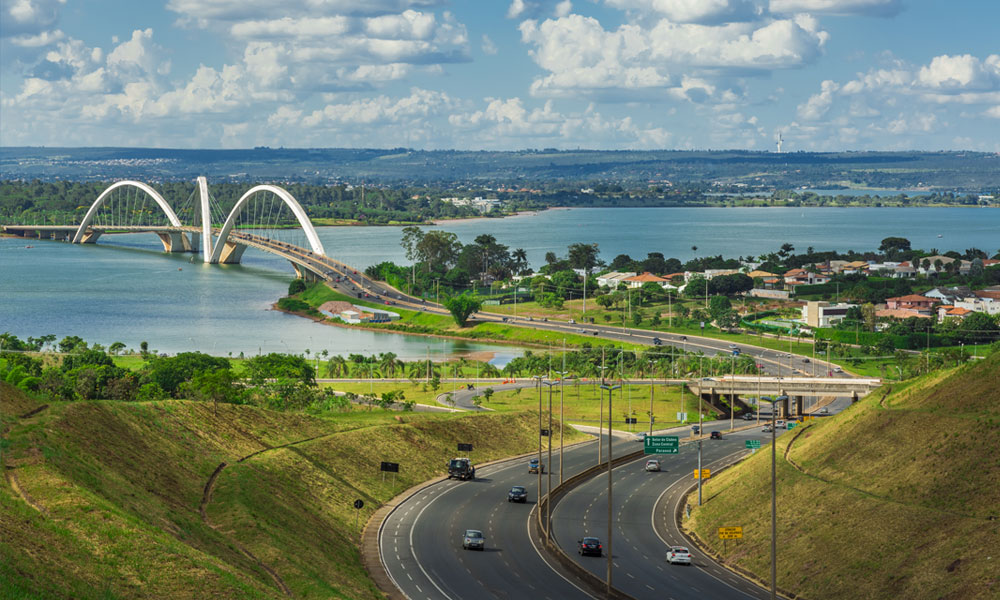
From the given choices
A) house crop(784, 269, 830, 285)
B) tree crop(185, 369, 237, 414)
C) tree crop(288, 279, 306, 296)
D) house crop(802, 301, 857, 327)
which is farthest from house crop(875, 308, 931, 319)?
tree crop(185, 369, 237, 414)

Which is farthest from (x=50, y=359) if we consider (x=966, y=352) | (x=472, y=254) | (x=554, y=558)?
(x=472, y=254)

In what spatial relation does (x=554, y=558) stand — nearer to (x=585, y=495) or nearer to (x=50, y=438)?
(x=585, y=495)

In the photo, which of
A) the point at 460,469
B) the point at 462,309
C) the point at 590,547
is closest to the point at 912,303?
the point at 462,309

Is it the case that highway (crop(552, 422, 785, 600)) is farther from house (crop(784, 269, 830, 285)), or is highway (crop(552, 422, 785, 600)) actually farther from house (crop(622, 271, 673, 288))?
house (crop(784, 269, 830, 285))

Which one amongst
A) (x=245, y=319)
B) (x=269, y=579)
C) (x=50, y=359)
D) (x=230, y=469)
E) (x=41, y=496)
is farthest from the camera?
(x=245, y=319)

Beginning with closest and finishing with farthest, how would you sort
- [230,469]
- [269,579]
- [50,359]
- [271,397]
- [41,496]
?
[41,496]
[269,579]
[230,469]
[271,397]
[50,359]
